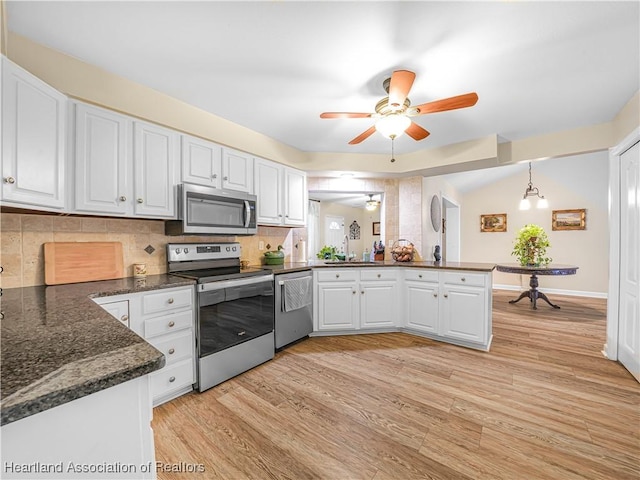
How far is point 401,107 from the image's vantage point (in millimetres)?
1956

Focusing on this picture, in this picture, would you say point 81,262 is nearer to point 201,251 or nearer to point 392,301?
→ point 201,251

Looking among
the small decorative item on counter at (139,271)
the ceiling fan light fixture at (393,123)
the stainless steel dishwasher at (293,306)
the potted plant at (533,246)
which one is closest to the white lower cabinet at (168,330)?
the small decorative item on counter at (139,271)

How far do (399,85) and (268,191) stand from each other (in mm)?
1821

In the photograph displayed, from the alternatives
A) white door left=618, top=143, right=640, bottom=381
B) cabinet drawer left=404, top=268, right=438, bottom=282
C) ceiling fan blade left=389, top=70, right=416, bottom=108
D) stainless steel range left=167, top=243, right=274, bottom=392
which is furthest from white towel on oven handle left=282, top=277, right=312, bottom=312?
white door left=618, top=143, right=640, bottom=381

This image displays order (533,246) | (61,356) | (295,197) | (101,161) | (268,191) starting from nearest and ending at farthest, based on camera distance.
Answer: (61,356)
(101,161)
(268,191)
(295,197)
(533,246)

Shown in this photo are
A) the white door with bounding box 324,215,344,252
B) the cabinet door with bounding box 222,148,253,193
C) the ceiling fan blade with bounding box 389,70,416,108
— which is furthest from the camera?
the white door with bounding box 324,215,344,252

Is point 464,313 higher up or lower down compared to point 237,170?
lower down

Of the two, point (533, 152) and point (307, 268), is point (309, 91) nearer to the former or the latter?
point (307, 268)

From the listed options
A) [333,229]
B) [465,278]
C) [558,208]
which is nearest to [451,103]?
[465,278]

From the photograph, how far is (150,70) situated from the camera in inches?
77.5

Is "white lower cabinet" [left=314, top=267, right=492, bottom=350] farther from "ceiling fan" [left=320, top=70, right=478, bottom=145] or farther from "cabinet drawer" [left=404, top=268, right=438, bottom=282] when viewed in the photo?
"ceiling fan" [left=320, top=70, right=478, bottom=145]

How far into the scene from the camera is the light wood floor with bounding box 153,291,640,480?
147 cm

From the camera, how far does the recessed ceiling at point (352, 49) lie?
1457 mm

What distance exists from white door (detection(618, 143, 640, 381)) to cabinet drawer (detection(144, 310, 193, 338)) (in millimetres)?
3507
